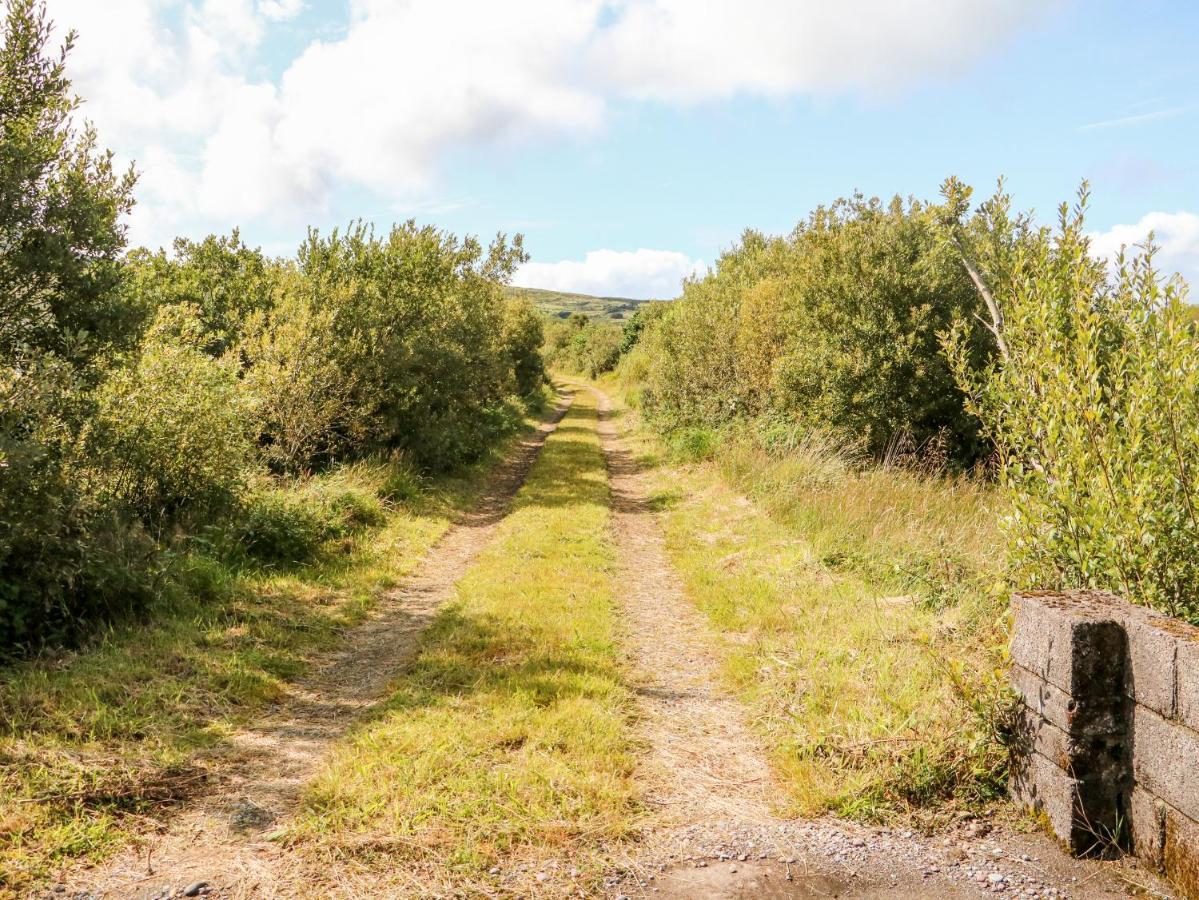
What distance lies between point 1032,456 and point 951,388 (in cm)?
1188

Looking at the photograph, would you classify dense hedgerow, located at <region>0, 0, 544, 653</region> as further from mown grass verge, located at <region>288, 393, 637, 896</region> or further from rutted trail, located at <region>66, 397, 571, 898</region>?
mown grass verge, located at <region>288, 393, 637, 896</region>

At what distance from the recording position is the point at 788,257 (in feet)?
72.8

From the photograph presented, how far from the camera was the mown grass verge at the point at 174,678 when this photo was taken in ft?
14.3

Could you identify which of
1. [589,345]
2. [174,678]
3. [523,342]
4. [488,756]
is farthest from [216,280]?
[589,345]

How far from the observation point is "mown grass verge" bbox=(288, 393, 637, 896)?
4.20 meters

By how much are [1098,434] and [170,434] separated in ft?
32.3

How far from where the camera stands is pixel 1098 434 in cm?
496

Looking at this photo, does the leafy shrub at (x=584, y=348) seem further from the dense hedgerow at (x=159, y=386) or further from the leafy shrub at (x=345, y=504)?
the leafy shrub at (x=345, y=504)

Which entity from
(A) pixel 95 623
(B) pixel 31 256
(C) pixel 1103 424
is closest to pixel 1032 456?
(C) pixel 1103 424

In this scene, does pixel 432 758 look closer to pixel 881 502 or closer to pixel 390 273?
pixel 881 502

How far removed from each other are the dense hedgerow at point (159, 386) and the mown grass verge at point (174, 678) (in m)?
0.17

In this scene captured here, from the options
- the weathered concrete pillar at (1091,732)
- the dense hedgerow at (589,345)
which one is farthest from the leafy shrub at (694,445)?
the dense hedgerow at (589,345)

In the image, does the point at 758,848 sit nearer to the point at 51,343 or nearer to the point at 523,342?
the point at 51,343

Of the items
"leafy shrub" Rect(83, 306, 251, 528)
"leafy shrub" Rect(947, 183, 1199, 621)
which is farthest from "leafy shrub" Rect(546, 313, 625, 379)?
"leafy shrub" Rect(947, 183, 1199, 621)
